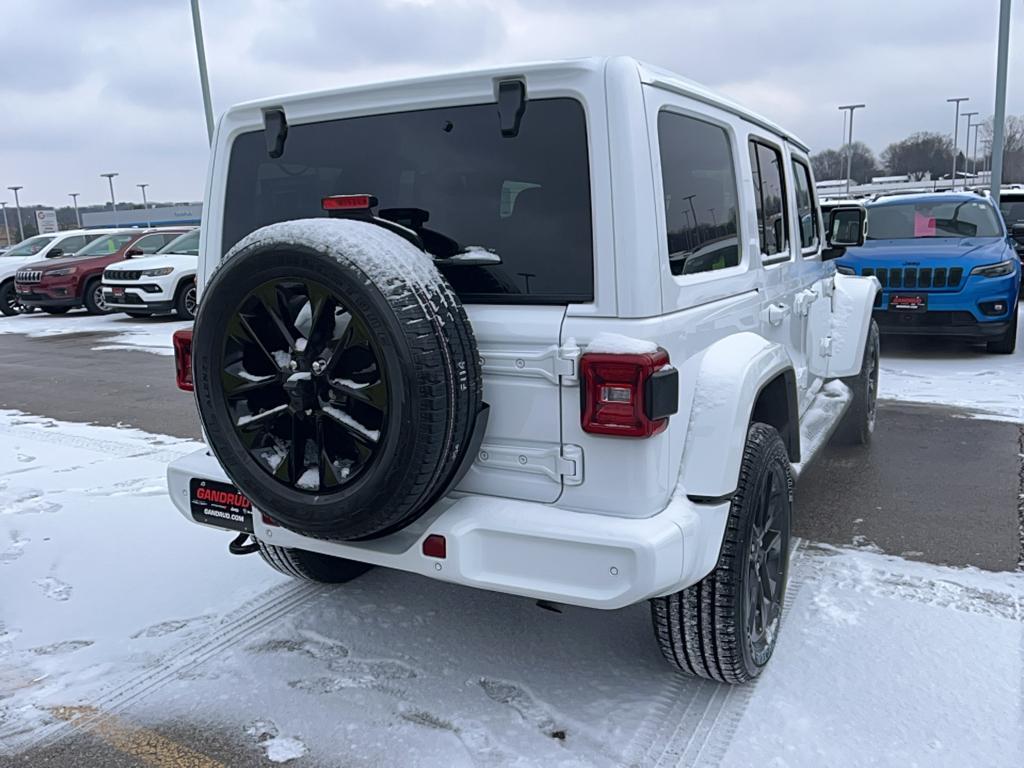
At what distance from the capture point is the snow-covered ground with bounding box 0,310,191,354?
1238 cm

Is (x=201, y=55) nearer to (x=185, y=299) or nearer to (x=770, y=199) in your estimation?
(x=185, y=299)

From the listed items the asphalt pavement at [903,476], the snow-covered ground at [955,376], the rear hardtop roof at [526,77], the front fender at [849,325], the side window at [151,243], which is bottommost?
the snow-covered ground at [955,376]

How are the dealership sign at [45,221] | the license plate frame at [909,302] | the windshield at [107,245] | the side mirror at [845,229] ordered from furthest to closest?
the dealership sign at [45,221] → the windshield at [107,245] → the license plate frame at [909,302] → the side mirror at [845,229]

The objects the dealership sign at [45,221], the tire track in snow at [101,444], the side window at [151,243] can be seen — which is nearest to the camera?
the tire track in snow at [101,444]

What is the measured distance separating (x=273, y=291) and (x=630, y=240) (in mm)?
1018

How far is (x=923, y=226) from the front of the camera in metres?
9.27

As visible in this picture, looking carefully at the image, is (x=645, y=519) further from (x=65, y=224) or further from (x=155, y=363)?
(x=65, y=224)

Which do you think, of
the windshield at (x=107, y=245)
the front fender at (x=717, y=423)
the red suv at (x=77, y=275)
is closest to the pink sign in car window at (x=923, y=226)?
the front fender at (x=717, y=423)

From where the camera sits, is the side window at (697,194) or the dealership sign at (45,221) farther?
the dealership sign at (45,221)

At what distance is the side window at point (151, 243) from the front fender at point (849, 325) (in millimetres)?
15137

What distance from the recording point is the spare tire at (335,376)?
7.38ft

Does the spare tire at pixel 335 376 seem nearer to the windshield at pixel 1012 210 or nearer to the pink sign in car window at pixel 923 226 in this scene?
the pink sign in car window at pixel 923 226

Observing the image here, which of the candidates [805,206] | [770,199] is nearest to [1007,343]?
[805,206]

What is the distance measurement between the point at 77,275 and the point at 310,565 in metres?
15.4
